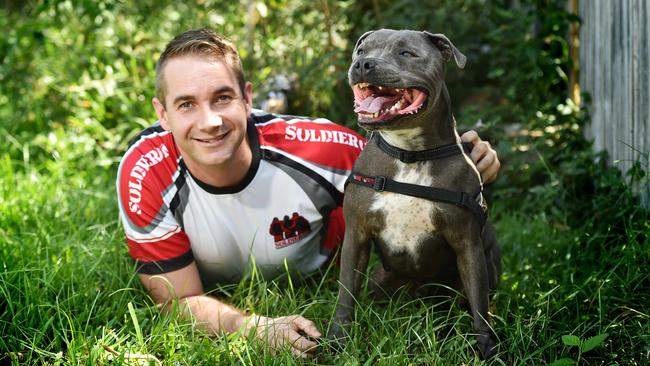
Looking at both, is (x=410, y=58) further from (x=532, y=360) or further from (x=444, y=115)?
(x=532, y=360)

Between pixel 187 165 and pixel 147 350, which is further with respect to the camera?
pixel 187 165

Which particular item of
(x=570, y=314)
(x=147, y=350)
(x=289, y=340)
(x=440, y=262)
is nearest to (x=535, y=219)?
(x=570, y=314)

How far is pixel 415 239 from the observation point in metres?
2.88

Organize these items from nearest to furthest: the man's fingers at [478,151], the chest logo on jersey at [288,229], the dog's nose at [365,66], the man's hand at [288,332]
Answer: the dog's nose at [365,66] → the man's hand at [288,332] → the man's fingers at [478,151] → the chest logo on jersey at [288,229]

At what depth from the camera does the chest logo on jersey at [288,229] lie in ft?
11.7

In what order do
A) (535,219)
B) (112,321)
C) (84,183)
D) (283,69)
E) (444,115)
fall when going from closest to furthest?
(444,115)
(112,321)
(535,219)
(84,183)
(283,69)

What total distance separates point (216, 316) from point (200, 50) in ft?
3.88

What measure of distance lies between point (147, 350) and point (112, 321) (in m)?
0.27

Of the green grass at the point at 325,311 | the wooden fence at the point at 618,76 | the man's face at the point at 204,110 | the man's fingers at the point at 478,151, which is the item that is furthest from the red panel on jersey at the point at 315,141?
the wooden fence at the point at 618,76

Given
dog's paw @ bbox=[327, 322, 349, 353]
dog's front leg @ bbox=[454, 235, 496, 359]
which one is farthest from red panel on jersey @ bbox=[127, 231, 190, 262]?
dog's front leg @ bbox=[454, 235, 496, 359]

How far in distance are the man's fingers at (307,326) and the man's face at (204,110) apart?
80 centimetres

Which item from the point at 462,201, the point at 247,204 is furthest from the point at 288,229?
the point at 462,201

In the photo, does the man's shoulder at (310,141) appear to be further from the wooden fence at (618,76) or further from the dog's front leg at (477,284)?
the wooden fence at (618,76)

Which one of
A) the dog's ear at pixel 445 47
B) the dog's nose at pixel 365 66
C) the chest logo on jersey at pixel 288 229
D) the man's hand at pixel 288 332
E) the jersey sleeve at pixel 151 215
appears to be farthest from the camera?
the chest logo on jersey at pixel 288 229
